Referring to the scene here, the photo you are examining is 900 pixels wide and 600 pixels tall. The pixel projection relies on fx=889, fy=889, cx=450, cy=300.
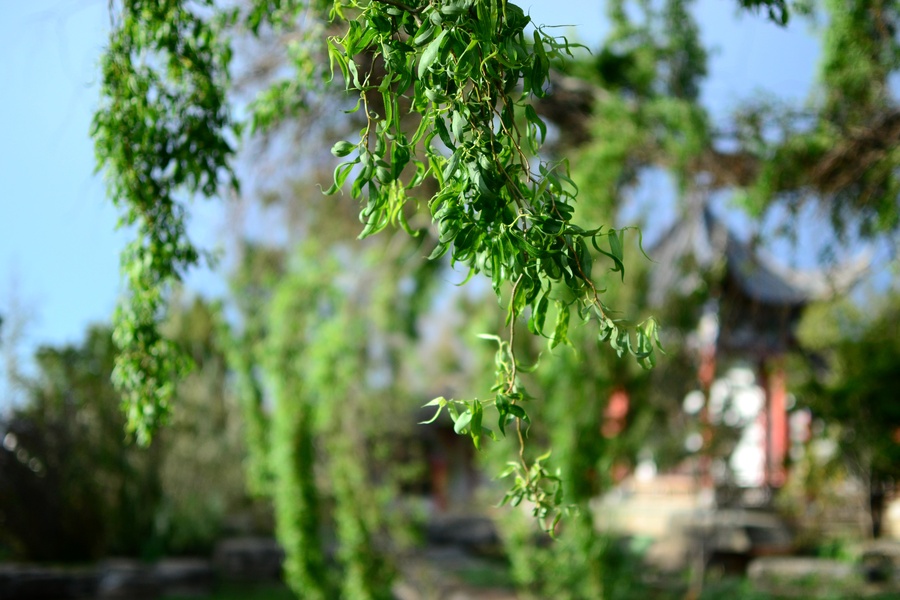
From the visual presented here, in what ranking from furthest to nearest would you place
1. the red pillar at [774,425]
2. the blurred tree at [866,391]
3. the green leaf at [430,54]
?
the red pillar at [774,425] < the blurred tree at [866,391] < the green leaf at [430,54]

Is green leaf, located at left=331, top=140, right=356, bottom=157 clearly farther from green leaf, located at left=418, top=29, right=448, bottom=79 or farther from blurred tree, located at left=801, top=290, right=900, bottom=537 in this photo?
blurred tree, located at left=801, top=290, right=900, bottom=537

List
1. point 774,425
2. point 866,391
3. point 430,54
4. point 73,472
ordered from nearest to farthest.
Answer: point 430,54
point 866,391
point 73,472
point 774,425

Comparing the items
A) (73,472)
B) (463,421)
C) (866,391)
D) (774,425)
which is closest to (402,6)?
(463,421)

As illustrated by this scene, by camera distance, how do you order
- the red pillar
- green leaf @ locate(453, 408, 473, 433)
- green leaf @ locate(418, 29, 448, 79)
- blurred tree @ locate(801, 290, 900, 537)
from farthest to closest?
the red pillar, blurred tree @ locate(801, 290, 900, 537), green leaf @ locate(453, 408, 473, 433), green leaf @ locate(418, 29, 448, 79)

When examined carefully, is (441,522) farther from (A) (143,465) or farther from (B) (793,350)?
(B) (793,350)

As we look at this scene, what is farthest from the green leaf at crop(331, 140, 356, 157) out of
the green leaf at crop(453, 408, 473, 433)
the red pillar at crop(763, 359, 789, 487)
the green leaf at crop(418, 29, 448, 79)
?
the red pillar at crop(763, 359, 789, 487)

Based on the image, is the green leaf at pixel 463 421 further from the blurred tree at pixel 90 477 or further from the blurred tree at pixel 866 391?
the blurred tree at pixel 866 391

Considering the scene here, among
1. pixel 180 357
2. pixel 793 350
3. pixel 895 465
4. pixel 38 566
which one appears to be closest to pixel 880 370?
pixel 895 465

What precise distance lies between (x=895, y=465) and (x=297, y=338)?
5.56 m

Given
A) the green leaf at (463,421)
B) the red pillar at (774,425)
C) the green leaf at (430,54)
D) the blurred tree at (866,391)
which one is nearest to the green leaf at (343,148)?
the green leaf at (430,54)

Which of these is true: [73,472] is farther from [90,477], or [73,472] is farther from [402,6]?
→ [402,6]

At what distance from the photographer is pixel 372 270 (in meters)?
7.70

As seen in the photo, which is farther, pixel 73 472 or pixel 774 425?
pixel 774 425

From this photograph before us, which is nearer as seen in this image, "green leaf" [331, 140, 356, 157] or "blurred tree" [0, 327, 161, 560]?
"green leaf" [331, 140, 356, 157]
